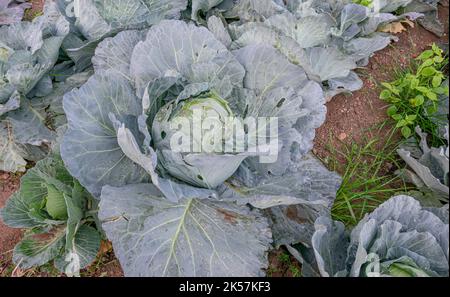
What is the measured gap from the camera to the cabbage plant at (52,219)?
7.25 ft

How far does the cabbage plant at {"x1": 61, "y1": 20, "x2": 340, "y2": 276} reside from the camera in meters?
2.01

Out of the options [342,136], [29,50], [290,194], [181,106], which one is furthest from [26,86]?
[342,136]

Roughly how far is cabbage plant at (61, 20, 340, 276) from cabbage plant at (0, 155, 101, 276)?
0.21 meters

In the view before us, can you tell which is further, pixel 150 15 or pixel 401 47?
pixel 401 47

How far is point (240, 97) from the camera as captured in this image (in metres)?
2.25

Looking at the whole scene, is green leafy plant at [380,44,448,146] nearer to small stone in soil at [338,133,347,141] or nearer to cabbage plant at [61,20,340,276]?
small stone in soil at [338,133,347,141]

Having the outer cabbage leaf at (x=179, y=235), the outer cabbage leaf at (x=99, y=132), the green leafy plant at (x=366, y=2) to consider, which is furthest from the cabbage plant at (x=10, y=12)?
the green leafy plant at (x=366, y=2)

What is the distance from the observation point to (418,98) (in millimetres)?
2738

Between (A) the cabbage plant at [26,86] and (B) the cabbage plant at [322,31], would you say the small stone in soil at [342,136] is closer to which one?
(B) the cabbage plant at [322,31]

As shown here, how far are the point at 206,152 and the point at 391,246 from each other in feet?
2.91

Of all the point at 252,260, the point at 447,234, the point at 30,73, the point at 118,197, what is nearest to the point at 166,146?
the point at 118,197

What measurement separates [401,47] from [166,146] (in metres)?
2.00

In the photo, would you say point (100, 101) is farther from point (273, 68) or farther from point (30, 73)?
point (273, 68)

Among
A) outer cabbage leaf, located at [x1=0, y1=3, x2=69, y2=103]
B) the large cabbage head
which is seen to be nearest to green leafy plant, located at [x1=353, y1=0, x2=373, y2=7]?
the large cabbage head
